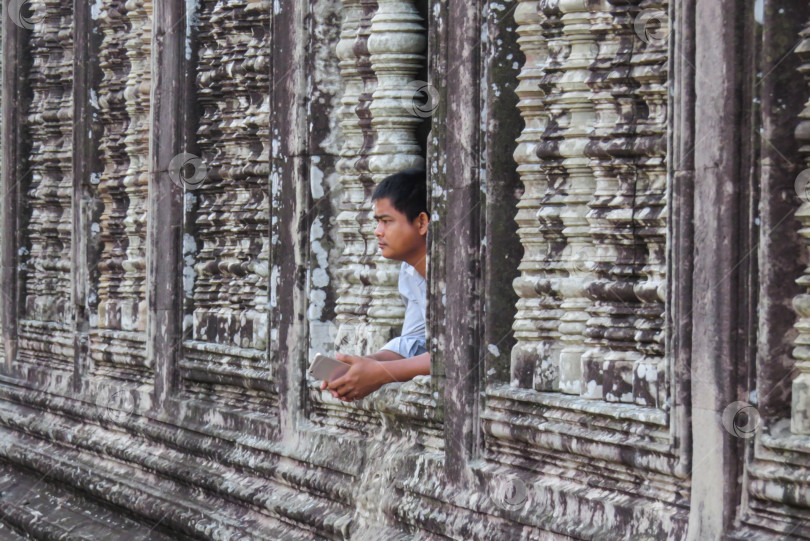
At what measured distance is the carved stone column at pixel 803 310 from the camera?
3641 mm

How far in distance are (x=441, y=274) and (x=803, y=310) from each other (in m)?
1.76

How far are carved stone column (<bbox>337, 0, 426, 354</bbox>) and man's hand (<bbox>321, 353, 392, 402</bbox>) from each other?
60 centimetres

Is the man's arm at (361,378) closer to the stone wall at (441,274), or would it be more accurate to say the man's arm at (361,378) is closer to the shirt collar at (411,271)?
the stone wall at (441,274)

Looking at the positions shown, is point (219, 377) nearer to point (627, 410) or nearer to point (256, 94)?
point (256, 94)

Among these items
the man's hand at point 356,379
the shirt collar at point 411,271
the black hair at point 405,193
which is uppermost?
the black hair at point 405,193

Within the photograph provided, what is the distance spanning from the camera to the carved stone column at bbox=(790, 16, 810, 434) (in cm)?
364

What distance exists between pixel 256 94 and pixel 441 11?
1.96 m

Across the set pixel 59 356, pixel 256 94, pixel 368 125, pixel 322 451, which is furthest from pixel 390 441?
pixel 59 356

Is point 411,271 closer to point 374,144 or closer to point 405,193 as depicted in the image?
point 405,193

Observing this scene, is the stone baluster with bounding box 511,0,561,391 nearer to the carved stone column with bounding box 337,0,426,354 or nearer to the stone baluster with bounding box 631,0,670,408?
the stone baluster with bounding box 631,0,670,408

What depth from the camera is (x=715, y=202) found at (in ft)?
12.5

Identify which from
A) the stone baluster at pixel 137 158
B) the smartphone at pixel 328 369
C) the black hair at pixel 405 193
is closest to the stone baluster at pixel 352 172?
the black hair at pixel 405 193

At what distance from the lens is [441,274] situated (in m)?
5.20

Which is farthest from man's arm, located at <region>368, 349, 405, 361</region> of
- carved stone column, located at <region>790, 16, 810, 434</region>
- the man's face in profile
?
carved stone column, located at <region>790, 16, 810, 434</region>
